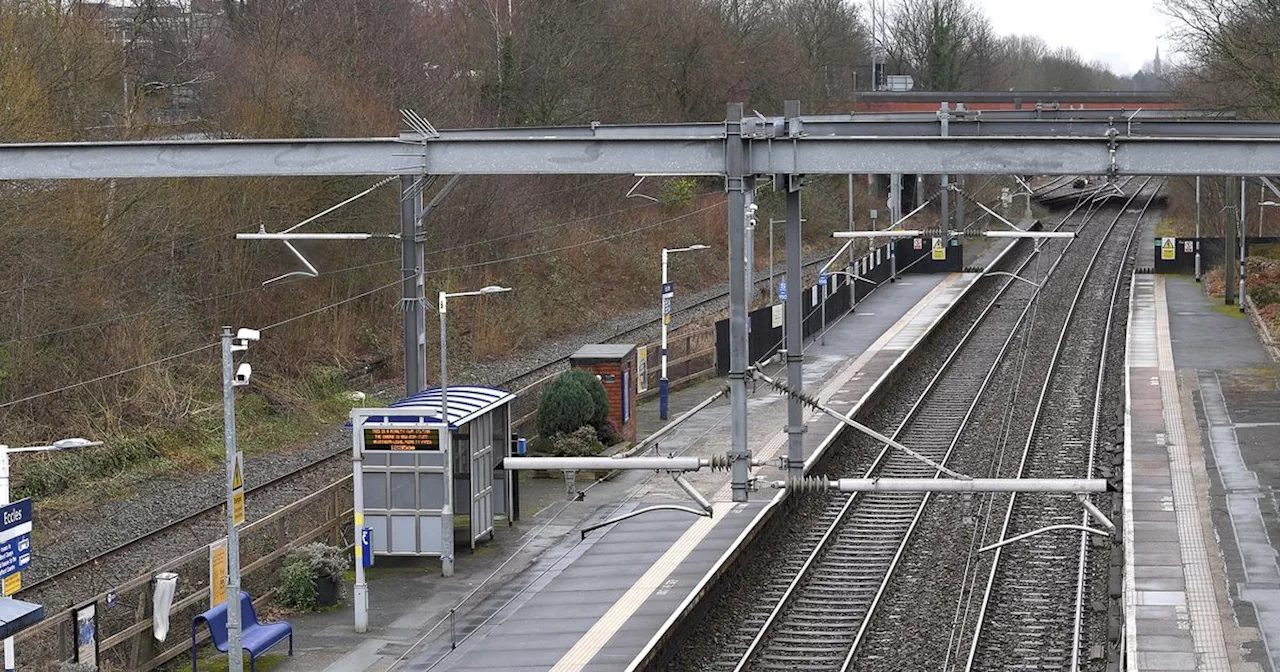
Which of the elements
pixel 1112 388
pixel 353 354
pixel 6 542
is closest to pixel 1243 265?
pixel 1112 388

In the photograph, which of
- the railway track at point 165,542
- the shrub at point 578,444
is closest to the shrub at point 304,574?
the railway track at point 165,542

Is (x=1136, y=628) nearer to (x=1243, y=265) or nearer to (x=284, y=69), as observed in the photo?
(x=284, y=69)

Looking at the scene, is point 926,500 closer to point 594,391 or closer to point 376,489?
point 594,391

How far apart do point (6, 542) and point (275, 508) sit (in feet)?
33.1

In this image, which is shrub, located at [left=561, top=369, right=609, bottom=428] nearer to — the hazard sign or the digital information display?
the digital information display

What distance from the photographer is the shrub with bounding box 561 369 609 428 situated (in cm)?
2777

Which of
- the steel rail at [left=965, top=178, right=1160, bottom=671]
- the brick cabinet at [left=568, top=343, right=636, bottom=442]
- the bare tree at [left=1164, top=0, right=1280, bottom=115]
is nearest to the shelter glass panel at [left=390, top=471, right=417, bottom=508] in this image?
the steel rail at [left=965, top=178, right=1160, bottom=671]

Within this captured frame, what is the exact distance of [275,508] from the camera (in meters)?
23.6

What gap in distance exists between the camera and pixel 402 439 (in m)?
20.6

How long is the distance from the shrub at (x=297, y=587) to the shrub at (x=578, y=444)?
8.54 metres

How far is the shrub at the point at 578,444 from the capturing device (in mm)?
27078

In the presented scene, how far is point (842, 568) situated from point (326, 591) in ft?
22.5

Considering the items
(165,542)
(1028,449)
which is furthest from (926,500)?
(165,542)

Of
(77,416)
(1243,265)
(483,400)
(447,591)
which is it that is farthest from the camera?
(1243,265)
